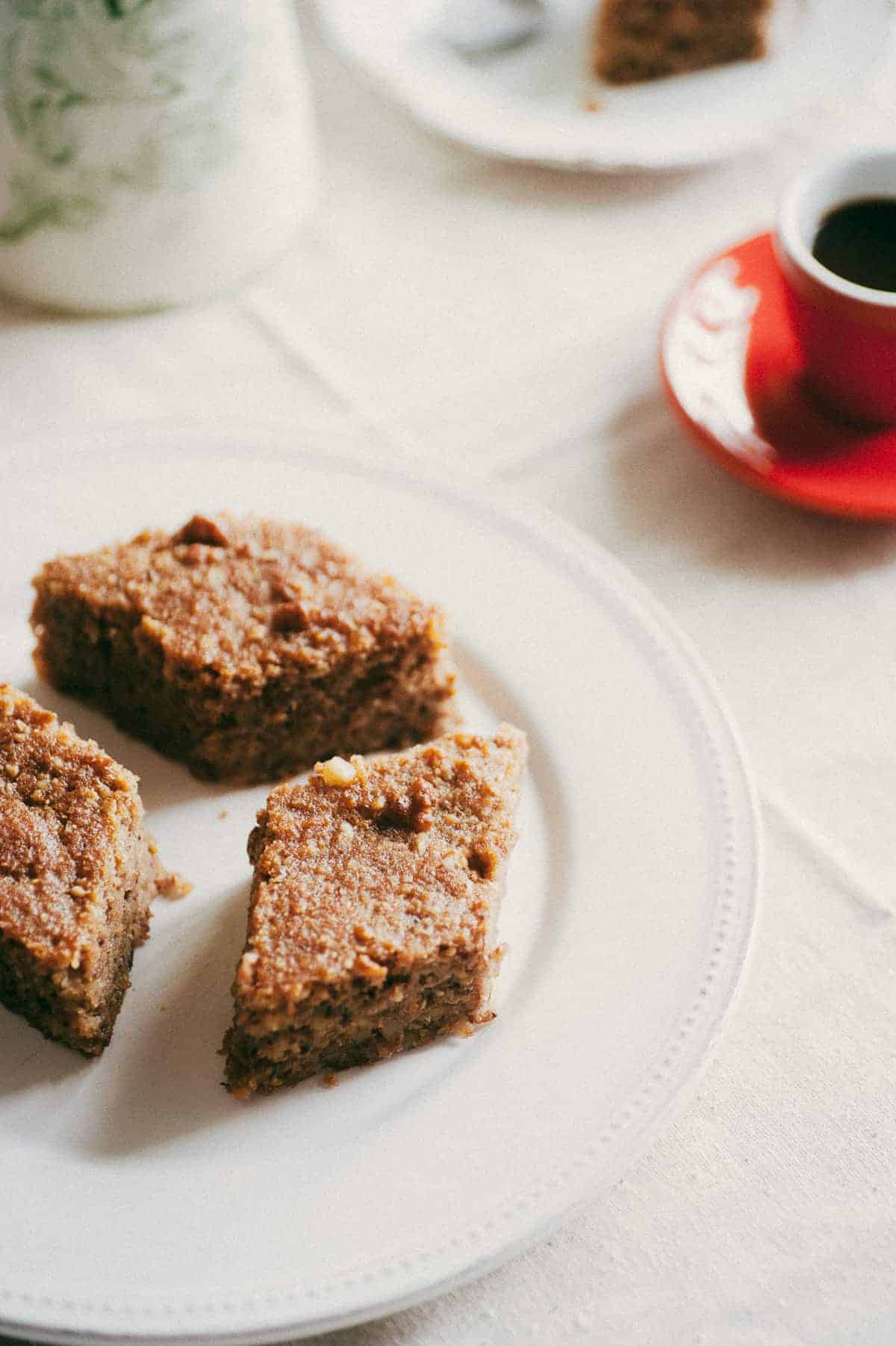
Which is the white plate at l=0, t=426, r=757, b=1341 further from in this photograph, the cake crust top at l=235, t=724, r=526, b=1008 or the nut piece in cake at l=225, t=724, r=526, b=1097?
the cake crust top at l=235, t=724, r=526, b=1008

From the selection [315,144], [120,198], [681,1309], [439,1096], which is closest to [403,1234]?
[439,1096]

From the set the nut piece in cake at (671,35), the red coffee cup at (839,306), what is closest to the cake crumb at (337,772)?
the red coffee cup at (839,306)

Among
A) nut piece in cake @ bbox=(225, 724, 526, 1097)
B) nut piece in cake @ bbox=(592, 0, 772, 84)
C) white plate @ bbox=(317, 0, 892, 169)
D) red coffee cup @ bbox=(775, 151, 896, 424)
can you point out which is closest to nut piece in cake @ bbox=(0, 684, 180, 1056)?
nut piece in cake @ bbox=(225, 724, 526, 1097)

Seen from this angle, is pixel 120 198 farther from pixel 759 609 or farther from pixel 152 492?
pixel 759 609

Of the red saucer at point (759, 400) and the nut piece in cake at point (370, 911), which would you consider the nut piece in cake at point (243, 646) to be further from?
the red saucer at point (759, 400)

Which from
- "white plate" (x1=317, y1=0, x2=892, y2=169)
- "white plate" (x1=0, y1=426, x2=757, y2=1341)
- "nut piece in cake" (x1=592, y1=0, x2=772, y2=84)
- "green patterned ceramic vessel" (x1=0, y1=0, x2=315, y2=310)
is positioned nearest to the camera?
"white plate" (x1=0, y1=426, x2=757, y2=1341)

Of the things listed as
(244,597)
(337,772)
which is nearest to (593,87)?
(244,597)

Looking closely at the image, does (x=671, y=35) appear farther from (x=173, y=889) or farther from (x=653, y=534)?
(x=173, y=889)
